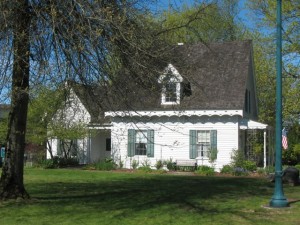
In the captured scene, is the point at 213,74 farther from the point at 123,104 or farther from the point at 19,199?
the point at 19,199

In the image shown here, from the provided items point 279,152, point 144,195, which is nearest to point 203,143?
point 144,195

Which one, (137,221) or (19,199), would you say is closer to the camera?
(137,221)

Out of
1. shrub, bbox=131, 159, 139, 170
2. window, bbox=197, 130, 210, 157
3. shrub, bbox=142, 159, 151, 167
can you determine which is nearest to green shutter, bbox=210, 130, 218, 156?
window, bbox=197, 130, 210, 157

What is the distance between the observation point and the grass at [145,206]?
10.3m

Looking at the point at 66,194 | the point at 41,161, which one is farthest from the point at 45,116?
the point at 66,194

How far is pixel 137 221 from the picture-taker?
33.1ft

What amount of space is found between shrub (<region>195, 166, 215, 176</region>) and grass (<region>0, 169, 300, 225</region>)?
7.53 metres


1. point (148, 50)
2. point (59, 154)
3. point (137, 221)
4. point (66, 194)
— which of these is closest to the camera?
point (137, 221)

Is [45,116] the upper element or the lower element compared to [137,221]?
upper

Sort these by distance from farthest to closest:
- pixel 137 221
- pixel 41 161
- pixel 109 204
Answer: pixel 41 161 → pixel 109 204 → pixel 137 221

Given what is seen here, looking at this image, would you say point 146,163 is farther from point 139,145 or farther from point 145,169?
point 145,169

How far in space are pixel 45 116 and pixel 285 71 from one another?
48.8ft

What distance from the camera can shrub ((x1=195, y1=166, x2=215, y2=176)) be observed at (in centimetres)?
2498

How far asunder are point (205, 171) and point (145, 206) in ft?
44.3
